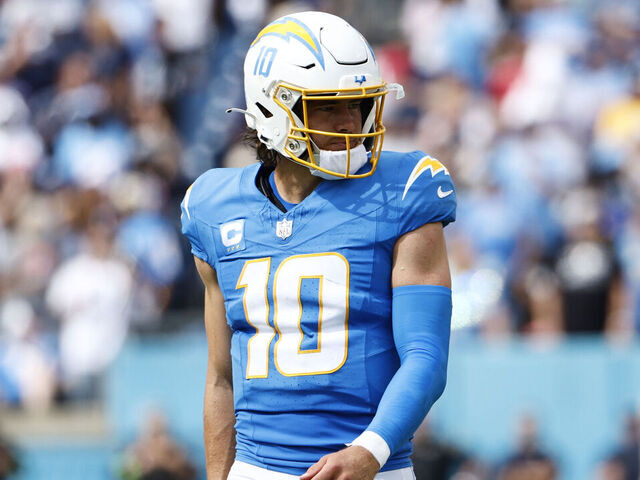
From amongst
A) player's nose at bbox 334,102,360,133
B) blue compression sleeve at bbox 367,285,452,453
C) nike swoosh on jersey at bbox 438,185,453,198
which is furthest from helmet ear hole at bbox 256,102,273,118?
blue compression sleeve at bbox 367,285,452,453

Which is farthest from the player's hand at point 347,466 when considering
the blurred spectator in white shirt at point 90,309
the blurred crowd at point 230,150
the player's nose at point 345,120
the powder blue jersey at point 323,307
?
the blurred spectator in white shirt at point 90,309

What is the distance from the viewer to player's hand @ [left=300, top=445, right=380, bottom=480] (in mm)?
2922

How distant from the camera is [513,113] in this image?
34.3 ft

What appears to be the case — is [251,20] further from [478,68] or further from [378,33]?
[478,68]

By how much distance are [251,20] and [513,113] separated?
10.9 feet

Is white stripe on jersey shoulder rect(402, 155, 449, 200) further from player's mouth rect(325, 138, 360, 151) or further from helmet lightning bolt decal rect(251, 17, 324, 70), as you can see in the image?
helmet lightning bolt decal rect(251, 17, 324, 70)

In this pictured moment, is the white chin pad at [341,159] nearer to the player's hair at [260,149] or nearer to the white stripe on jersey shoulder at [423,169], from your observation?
the white stripe on jersey shoulder at [423,169]

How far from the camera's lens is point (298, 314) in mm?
3219

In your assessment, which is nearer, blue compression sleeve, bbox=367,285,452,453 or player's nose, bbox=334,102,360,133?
blue compression sleeve, bbox=367,285,452,453

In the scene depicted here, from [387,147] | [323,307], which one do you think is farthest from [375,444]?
[387,147]

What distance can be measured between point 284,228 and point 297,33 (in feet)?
1.77

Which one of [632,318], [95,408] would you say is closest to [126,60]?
[95,408]

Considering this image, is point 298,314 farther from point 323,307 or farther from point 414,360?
point 414,360

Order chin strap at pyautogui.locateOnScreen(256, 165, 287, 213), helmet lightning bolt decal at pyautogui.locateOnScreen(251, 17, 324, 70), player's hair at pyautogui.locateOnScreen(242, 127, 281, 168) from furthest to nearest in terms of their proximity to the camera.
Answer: player's hair at pyautogui.locateOnScreen(242, 127, 281, 168)
chin strap at pyautogui.locateOnScreen(256, 165, 287, 213)
helmet lightning bolt decal at pyautogui.locateOnScreen(251, 17, 324, 70)
